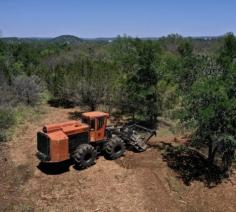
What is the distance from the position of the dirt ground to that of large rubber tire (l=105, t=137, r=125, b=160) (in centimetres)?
27

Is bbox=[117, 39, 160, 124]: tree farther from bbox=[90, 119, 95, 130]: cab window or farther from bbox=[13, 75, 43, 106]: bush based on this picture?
bbox=[13, 75, 43, 106]: bush

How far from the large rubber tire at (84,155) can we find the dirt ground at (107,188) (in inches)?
11.3

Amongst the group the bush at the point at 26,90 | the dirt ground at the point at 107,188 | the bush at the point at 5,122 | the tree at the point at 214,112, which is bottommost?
the dirt ground at the point at 107,188

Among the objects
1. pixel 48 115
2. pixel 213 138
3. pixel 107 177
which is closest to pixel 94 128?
pixel 107 177

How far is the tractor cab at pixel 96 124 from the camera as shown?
15.2 m

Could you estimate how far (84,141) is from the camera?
48.9ft

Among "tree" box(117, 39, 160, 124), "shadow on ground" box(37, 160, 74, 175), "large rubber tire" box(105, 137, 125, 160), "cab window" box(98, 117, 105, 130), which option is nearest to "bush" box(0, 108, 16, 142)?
"shadow on ground" box(37, 160, 74, 175)

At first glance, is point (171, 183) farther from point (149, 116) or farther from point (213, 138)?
point (149, 116)

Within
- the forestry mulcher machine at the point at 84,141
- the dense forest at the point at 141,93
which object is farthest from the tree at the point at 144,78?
the forestry mulcher machine at the point at 84,141

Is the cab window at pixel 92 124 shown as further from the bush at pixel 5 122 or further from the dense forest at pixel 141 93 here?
the bush at pixel 5 122

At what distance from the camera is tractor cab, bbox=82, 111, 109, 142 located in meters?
15.2

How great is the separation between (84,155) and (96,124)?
152cm

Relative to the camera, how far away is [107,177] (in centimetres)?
1400

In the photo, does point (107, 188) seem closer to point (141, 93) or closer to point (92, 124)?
point (92, 124)
